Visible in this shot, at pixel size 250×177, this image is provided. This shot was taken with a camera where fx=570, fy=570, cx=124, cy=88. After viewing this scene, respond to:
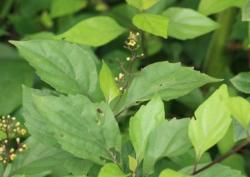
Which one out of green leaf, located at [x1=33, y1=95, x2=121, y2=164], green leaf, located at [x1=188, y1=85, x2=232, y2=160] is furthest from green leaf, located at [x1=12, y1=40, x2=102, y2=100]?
green leaf, located at [x1=188, y1=85, x2=232, y2=160]

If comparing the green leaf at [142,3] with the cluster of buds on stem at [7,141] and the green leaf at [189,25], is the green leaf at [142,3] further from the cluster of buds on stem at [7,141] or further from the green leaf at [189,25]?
the cluster of buds on stem at [7,141]

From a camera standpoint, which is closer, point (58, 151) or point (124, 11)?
point (58, 151)

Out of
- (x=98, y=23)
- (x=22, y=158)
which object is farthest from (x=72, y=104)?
(x=98, y=23)

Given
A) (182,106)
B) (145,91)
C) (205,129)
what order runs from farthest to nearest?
1. (182,106)
2. (145,91)
3. (205,129)

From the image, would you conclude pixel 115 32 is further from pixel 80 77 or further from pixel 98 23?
pixel 80 77

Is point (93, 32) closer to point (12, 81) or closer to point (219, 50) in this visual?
point (12, 81)

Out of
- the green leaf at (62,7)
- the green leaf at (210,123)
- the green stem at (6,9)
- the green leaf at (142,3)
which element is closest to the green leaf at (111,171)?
the green leaf at (210,123)
